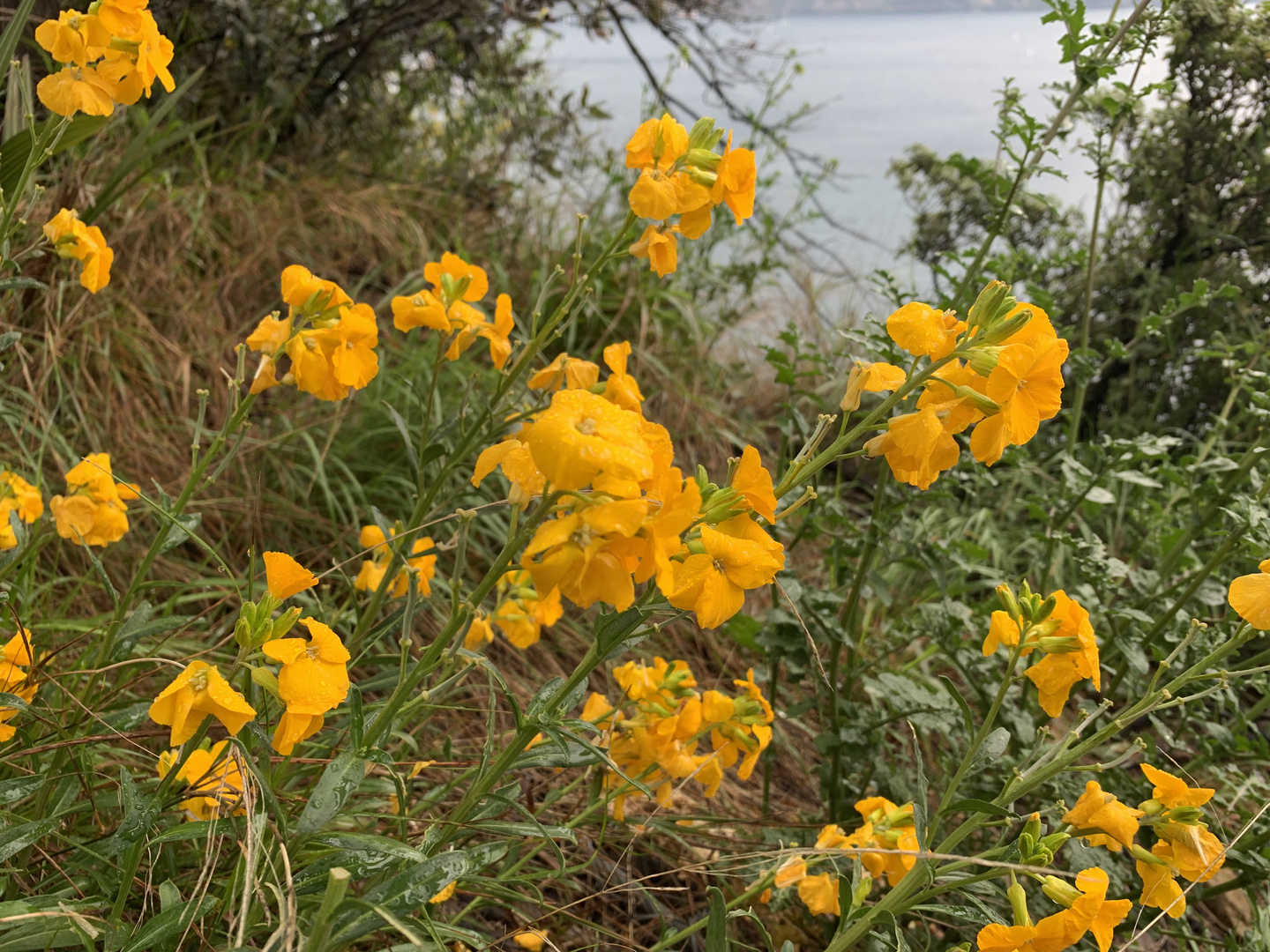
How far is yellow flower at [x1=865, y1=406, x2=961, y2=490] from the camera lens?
86 centimetres

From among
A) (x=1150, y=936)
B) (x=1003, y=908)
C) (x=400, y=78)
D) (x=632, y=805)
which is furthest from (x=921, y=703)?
(x=400, y=78)

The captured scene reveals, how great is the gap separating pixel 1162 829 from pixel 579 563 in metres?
0.76

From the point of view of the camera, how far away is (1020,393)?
2.84ft

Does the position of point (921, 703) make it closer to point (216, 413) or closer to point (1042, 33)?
point (216, 413)

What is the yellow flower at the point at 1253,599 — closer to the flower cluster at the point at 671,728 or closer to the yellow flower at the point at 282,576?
the flower cluster at the point at 671,728

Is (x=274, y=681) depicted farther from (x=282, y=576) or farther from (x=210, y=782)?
(x=210, y=782)

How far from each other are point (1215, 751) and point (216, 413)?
2.48m

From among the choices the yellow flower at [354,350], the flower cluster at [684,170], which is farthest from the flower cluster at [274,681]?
the flower cluster at [684,170]

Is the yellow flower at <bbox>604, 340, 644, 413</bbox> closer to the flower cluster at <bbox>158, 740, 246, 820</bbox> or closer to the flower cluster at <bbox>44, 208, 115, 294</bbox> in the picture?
the flower cluster at <bbox>158, 740, 246, 820</bbox>

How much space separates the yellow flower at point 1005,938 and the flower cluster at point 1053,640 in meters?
0.24

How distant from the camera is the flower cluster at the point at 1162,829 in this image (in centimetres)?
99

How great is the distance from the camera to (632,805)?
161cm

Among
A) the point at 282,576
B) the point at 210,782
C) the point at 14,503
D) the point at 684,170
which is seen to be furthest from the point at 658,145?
the point at 14,503

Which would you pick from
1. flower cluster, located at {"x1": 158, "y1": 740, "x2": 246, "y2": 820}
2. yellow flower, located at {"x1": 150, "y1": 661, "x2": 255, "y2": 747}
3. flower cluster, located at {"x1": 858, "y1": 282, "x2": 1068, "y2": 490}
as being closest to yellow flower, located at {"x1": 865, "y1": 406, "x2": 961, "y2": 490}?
flower cluster, located at {"x1": 858, "y1": 282, "x2": 1068, "y2": 490}
